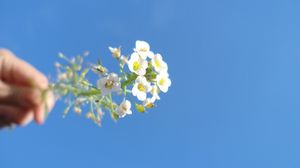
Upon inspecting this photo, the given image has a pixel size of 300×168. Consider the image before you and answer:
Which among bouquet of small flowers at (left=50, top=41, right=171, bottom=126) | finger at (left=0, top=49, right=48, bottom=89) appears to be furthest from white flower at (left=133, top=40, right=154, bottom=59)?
Result: finger at (left=0, top=49, right=48, bottom=89)

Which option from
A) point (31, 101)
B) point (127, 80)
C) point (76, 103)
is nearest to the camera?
point (31, 101)

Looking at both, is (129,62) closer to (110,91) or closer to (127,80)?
(127,80)

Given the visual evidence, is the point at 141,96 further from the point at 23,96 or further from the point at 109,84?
the point at 23,96

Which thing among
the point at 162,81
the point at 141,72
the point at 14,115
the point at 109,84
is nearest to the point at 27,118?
the point at 14,115

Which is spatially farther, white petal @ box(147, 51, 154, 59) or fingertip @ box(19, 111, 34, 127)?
white petal @ box(147, 51, 154, 59)

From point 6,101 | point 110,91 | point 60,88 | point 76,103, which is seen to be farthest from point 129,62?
point 6,101

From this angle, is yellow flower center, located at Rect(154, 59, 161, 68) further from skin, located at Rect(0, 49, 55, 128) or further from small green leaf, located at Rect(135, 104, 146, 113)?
skin, located at Rect(0, 49, 55, 128)

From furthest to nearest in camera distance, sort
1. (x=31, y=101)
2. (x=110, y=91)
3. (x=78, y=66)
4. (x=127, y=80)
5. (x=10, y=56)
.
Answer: (x=127, y=80) → (x=110, y=91) → (x=78, y=66) → (x=10, y=56) → (x=31, y=101)

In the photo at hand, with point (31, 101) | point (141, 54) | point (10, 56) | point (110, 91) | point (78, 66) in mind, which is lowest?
point (31, 101)
